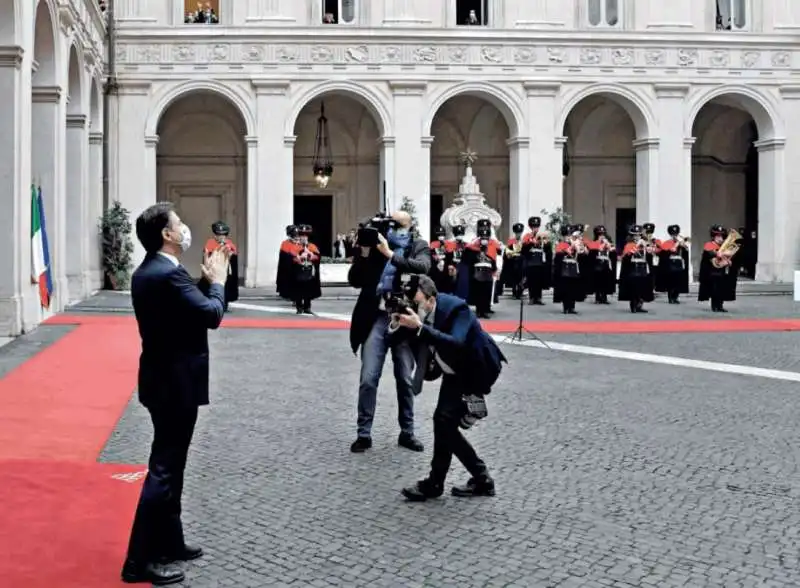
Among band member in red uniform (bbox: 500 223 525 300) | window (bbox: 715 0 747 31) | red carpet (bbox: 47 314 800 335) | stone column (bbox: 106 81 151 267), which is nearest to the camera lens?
red carpet (bbox: 47 314 800 335)

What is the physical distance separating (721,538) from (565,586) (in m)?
1.17

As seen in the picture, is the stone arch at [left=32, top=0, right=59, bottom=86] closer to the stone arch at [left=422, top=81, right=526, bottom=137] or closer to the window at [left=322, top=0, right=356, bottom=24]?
the window at [left=322, top=0, right=356, bottom=24]

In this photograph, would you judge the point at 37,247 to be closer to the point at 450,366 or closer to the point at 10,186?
the point at 10,186

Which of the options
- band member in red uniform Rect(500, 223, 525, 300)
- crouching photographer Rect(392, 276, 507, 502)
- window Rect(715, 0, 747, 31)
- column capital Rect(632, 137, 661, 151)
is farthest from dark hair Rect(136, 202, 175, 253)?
window Rect(715, 0, 747, 31)

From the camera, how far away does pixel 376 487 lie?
6.36 m

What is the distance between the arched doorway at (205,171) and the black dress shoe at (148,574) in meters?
28.0

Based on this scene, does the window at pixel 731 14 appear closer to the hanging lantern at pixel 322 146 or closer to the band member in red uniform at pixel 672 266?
the band member in red uniform at pixel 672 266

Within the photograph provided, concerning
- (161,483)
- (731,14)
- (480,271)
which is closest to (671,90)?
→ (731,14)

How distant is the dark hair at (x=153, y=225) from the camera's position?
15.2 feet

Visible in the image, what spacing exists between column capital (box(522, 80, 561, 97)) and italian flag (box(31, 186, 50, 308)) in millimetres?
16225

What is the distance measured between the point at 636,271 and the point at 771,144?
37.2ft

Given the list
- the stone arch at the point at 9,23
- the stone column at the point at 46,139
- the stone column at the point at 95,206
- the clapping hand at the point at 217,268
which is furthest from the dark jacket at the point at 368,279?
the stone column at the point at 95,206

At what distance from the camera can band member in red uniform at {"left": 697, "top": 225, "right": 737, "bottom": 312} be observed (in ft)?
67.5

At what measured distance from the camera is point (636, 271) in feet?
69.0
